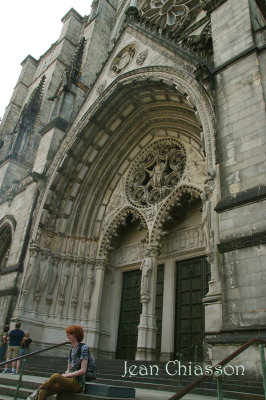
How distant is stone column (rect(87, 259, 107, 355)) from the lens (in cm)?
1008

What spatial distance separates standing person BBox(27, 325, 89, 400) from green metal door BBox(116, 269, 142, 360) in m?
7.05

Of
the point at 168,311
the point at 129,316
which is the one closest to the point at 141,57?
the point at 168,311

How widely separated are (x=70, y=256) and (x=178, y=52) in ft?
23.1

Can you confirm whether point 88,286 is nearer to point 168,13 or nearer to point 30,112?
point 30,112

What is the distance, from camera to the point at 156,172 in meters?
11.0

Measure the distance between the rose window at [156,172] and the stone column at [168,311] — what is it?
6.90 ft

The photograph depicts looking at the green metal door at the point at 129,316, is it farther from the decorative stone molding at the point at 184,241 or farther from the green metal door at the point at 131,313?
the decorative stone molding at the point at 184,241

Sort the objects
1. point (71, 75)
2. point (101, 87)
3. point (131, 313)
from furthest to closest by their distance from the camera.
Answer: point (71, 75) → point (101, 87) → point (131, 313)

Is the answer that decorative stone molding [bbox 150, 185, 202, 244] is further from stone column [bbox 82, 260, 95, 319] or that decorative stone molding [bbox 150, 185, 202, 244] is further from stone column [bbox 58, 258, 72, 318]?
stone column [bbox 58, 258, 72, 318]

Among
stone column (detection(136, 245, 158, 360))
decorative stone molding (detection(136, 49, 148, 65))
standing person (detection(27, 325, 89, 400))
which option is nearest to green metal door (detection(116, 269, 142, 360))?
stone column (detection(136, 245, 158, 360))

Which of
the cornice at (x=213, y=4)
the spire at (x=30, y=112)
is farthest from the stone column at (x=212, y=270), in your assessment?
the spire at (x=30, y=112)

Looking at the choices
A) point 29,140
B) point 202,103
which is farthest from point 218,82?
point 29,140

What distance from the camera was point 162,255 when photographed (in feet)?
34.0

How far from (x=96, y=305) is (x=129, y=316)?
3.59ft
